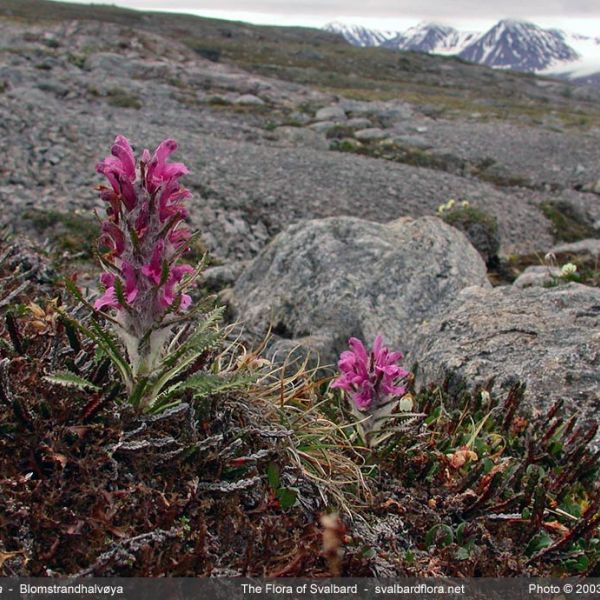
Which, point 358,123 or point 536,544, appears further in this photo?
point 358,123

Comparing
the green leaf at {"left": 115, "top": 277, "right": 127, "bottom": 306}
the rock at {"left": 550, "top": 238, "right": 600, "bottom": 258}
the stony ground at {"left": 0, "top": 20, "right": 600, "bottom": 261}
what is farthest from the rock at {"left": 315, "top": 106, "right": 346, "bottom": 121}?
the green leaf at {"left": 115, "top": 277, "right": 127, "bottom": 306}

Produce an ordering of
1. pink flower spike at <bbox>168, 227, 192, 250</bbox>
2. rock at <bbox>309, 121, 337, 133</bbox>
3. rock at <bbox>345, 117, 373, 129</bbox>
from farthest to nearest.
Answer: rock at <bbox>345, 117, 373, 129</bbox>
rock at <bbox>309, 121, 337, 133</bbox>
pink flower spike at <bbox>168, 227, 192, 250</bbox>

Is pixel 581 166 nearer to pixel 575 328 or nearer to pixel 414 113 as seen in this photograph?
pixel 414 113

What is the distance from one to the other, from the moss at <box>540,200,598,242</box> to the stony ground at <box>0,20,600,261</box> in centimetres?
30

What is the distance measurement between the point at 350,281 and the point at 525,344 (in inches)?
94.7

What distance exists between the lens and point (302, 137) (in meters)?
29.1

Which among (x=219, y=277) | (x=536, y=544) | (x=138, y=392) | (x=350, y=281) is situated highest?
(x=138, y=392)

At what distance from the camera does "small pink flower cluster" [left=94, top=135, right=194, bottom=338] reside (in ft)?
10.5

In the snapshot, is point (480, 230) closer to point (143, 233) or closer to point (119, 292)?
point (143, 233)

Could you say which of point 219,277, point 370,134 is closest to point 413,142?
point 370,134

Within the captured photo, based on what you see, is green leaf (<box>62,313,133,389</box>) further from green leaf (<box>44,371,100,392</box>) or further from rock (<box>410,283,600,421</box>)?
rock (<box>410,283,600,421</box>)

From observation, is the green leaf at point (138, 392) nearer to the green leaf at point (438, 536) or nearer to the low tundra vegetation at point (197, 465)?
the low tundra vegetation at point (197, 465)

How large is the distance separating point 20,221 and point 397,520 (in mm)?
11610

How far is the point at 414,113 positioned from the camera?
4772 cm
